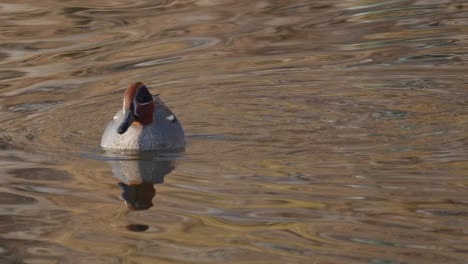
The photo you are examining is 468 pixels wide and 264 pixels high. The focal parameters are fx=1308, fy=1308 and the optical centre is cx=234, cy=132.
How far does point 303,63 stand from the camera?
45.3 feet

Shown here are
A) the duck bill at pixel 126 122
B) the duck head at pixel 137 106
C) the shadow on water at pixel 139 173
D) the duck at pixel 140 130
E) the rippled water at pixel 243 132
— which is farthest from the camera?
the duck head at pixel 137 106

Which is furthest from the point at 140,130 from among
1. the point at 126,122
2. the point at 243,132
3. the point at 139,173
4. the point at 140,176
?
the point at 140,176

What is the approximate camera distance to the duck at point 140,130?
11.1 meters

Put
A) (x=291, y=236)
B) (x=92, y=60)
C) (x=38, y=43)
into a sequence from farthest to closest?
(x=38, y=43), (x=92, y=60), (x=291, y=236)

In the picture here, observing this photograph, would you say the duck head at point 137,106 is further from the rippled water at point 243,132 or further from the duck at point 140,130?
the rippled water at point 243,132

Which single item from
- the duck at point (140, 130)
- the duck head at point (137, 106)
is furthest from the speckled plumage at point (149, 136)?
the duck head at point (137, 106)

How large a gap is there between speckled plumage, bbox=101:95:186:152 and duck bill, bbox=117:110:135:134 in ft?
0.34

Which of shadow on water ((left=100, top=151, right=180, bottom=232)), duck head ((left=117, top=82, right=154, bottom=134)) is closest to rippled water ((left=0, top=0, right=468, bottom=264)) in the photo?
shadow on water ((left=100, top=151, right=180, bottom=232))

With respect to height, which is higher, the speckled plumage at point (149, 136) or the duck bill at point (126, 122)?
the duck bill at point (126, 122)

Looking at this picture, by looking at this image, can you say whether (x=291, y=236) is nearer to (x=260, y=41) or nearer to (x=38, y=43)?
(x=260, y=41)

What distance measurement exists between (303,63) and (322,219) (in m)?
5.37

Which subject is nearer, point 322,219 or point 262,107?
point 322,219

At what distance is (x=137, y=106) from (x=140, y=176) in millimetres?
1458

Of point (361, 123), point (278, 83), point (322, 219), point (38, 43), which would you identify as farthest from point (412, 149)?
point (38, 43)
